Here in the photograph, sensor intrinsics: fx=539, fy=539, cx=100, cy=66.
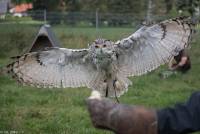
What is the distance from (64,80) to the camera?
5.73 meters

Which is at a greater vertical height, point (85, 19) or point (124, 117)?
point (124, 117)

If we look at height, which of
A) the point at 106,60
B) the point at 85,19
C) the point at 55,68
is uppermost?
the point at 106,60

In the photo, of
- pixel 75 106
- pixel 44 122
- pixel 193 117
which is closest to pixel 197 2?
pixel 75 106

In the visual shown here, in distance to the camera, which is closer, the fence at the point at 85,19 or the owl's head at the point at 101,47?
the owl's head at the point at 101,47

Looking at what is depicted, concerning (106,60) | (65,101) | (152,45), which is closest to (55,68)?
(106,60)

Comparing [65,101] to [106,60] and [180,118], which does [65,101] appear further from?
[180,118]

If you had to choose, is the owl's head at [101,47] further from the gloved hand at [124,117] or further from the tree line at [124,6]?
the tree line at [124,6]

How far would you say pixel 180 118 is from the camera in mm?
2107

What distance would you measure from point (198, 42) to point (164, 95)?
853cm

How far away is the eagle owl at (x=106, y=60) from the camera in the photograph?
17.9 ft

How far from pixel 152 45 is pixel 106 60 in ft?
2.00

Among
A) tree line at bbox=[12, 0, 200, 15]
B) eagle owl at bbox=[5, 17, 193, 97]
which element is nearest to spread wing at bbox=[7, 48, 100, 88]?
eagle owl at bbox=[5, 17, 193, 97]

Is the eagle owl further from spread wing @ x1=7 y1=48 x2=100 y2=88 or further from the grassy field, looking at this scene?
the grassy field

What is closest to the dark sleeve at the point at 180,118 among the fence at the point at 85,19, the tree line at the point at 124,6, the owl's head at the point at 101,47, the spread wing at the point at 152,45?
the owl's head at the point at 101,47
